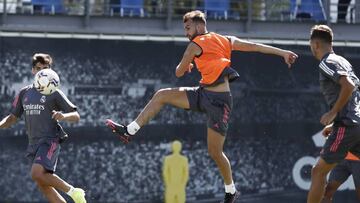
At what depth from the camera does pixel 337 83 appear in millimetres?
8594

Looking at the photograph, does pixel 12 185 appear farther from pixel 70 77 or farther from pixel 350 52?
pixel 350 52

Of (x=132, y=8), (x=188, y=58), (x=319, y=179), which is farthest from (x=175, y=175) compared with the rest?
(x=319, y=179)

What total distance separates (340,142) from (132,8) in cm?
734

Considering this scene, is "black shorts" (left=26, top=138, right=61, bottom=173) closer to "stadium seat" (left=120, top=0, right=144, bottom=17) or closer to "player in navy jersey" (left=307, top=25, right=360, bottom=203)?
"player in navy jersey" (left=307, top=25, right=360, bottom=203)

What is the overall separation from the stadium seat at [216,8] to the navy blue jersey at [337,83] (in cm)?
698

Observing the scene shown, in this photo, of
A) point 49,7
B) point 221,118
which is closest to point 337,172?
point 221,118

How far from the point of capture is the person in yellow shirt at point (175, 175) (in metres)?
14.8

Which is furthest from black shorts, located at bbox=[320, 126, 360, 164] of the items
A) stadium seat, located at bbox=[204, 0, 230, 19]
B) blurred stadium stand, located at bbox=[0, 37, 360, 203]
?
stadium seat, located at bbox=[204, 0, 230, 19]

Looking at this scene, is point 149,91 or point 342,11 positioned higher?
point 342,11

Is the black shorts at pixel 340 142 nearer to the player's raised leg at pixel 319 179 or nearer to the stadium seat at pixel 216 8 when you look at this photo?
the player's raised leg at pixel 319 179

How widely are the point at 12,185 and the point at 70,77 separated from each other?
201 centimetres

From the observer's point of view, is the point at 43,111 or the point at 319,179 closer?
the point at 319,179

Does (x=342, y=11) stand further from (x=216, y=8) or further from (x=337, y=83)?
(x=337, y=83)

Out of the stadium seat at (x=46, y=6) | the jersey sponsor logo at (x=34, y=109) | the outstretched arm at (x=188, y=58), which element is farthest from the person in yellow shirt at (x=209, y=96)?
the stadium seat at (x=46, y=6)
